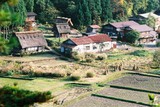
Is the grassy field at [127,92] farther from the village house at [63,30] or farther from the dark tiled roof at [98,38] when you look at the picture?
the village house at [63,30]

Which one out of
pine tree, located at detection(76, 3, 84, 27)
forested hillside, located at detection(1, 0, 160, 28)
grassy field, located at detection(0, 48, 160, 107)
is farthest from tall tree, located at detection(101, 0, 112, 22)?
grassy field, located at detection(0, 48, 160, 107)

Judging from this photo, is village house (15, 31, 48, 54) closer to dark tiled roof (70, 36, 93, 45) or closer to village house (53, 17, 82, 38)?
dark tiled roof (70, 36, 93, 45)

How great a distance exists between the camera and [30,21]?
35.8 m

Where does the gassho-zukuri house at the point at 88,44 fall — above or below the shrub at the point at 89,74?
above

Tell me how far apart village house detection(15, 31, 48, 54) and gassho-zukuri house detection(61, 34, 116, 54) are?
1.96m

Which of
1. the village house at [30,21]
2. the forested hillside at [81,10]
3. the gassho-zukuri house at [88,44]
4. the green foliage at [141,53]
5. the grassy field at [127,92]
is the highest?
the forested hillside at [81,10]

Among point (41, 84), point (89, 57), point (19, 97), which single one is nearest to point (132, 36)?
point (89, 57)

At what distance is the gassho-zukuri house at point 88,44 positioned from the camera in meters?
30.2

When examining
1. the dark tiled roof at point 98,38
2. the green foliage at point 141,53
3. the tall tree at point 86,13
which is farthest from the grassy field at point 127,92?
the tall tree at point 86,13

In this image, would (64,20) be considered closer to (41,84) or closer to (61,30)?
(61,30)

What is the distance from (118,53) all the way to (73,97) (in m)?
13.2

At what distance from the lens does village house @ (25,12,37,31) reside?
3531cm

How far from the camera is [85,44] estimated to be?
30922mm

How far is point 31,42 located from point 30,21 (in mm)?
6091
